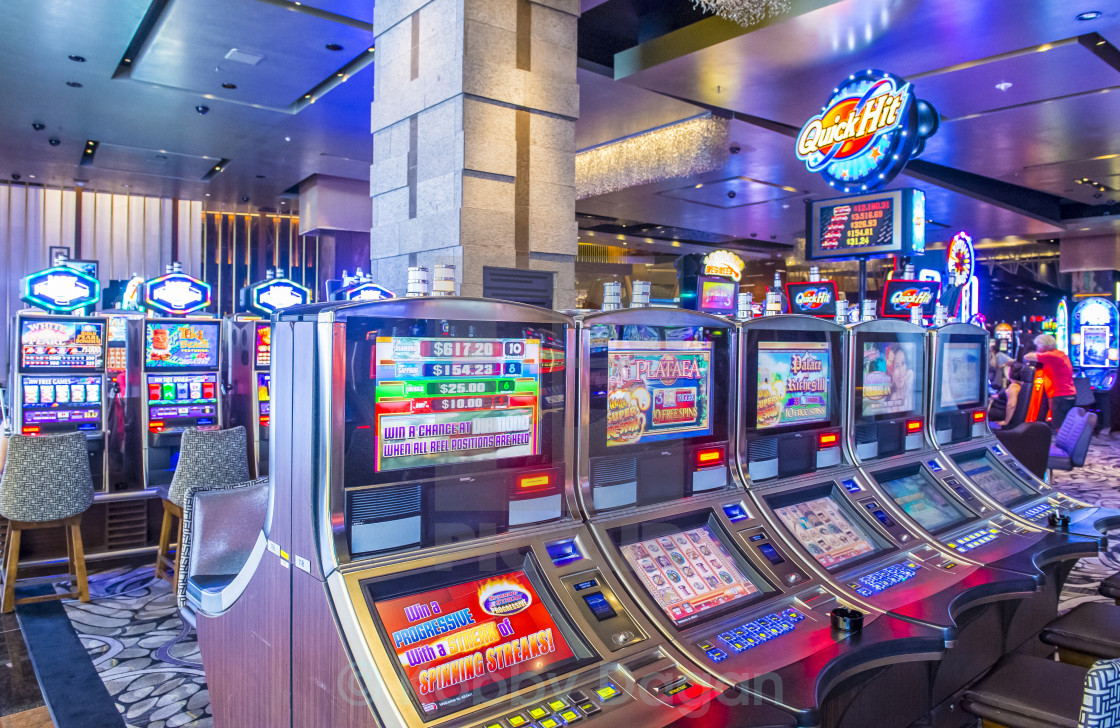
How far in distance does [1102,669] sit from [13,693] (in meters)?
3.78

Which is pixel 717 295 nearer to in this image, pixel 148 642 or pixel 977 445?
pixel 977 445


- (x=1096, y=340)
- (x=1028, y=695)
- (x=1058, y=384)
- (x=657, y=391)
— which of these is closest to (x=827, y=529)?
(x=1028, y=695)

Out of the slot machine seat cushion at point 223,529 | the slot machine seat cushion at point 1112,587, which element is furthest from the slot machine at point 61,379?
the slot machine seat cushion at point 1112,587

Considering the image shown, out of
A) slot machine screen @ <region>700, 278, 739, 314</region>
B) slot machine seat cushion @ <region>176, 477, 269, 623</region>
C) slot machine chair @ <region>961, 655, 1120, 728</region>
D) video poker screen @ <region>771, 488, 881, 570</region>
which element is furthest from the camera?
slot machine screen @ <region>700, 278, 739, 314</region>

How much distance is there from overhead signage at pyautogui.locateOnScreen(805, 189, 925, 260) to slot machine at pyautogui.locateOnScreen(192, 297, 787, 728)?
369 cm

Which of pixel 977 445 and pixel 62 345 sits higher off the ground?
pixel 62 345

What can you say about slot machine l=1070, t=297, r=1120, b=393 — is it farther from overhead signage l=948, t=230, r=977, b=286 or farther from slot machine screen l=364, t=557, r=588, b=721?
slot machine screen l=364, t=557, r=588, b=721

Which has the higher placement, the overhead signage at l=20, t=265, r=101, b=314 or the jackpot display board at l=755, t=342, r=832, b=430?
the overhead signage at l=20, t=265, r=101, b=314

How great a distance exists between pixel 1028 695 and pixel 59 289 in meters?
6.96

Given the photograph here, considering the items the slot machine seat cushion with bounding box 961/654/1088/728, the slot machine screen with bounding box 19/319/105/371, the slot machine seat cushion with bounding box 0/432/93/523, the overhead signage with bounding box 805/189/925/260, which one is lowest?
the slot machine seat cushion with bounding box 961/654/1088/728

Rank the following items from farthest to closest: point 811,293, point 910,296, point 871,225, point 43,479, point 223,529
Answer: point 811,293 → point 910,296 → point 871,225 → point 43,479 → point 223,529

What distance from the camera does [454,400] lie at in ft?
5.67

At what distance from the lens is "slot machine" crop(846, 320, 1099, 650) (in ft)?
8.89

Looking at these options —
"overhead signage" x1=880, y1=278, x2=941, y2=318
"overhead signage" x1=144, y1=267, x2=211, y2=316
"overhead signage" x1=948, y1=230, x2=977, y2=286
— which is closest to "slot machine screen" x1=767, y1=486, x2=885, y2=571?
"overhead signage" x1=880, y1=278, x2=941, y2=318
